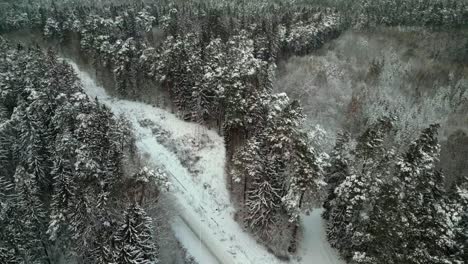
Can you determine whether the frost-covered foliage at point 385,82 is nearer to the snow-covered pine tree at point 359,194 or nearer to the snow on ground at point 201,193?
the snow on ground at point 201,193

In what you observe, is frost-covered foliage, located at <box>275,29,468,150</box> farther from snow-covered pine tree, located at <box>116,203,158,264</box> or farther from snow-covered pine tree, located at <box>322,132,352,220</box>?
snow-covered pine tree, located at <box>116,203,158,264</box>

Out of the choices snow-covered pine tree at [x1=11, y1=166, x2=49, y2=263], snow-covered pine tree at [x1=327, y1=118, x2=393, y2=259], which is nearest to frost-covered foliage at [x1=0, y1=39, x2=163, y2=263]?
snow-covered pine tree at [x1=11, y1=166, x2=49, y2=263]

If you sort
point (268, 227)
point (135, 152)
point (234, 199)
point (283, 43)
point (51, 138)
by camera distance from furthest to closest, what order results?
point (283, 43) < point (135, 152) < point (51, 138) < point (234, 199) < point (268, 227)

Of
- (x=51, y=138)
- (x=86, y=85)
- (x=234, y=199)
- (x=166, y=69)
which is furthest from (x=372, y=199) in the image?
(x=86, y=85)

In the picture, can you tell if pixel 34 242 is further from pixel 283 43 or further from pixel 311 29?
pixel 311 29

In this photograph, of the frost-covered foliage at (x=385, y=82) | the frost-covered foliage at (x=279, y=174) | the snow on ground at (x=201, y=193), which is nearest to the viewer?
the frost-covered foliage at (x=279, y=174)

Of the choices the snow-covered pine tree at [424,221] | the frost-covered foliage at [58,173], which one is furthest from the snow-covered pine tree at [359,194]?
the frost-covered foliage at [58,173]
